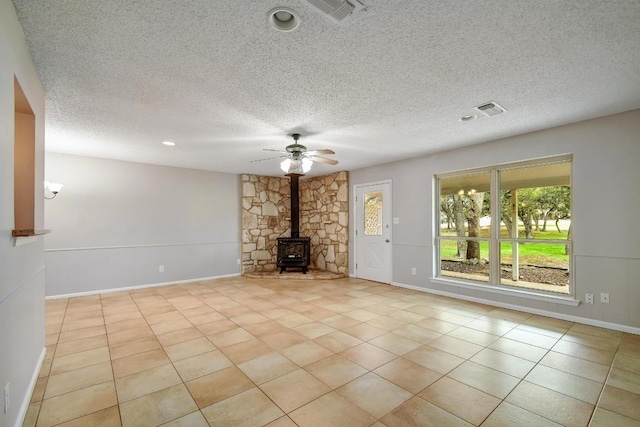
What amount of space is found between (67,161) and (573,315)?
25.3 feet

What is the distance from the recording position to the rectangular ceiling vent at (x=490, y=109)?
290cm

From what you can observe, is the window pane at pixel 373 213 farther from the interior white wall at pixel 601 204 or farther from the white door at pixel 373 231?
the interior white wall at pixel 601 204

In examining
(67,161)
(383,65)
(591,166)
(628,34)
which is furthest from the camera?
(67,161)

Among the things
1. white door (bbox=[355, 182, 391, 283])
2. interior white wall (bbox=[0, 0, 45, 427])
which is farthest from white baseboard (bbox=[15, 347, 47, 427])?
white door (bbox=[355, 182, 391, 283])

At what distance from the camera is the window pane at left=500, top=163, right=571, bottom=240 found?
374 centimetres

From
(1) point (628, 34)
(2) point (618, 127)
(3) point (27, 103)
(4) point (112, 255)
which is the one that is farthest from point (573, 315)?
(4) point (112, 255)

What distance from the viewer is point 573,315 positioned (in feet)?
11.5

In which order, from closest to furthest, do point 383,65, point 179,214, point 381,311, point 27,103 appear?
point 27,103 < point 383,65 < point 381,311 < point 179,214

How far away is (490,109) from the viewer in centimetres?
301

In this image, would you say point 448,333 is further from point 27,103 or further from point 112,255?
point 112,255

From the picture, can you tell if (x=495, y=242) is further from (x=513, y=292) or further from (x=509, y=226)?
(x=513, y=292)

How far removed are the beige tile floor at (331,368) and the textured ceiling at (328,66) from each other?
2386 mm

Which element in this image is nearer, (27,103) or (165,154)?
(27,103)

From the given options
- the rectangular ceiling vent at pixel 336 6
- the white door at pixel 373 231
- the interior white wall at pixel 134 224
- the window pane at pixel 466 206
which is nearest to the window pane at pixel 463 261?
the window pane at pixel 466 206
